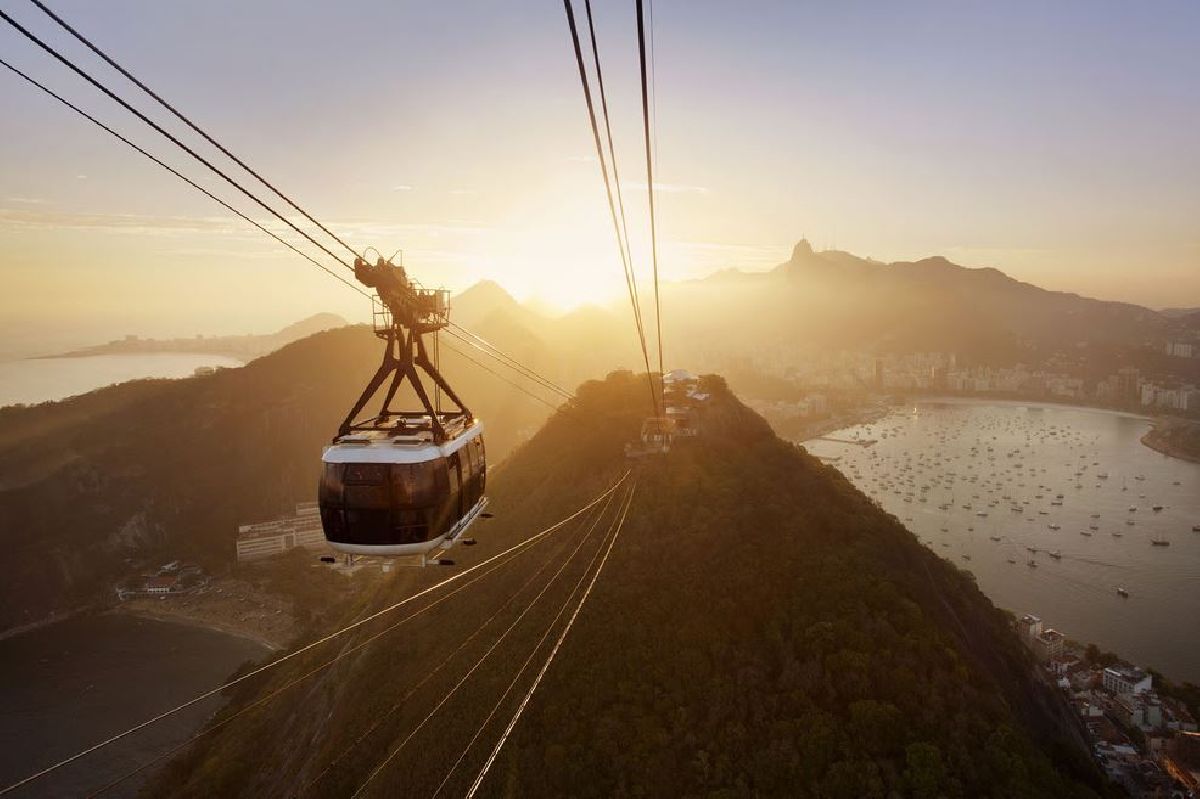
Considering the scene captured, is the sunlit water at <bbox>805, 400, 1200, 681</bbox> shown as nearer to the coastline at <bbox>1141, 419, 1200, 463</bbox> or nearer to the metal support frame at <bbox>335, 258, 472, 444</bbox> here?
the coastline at <bbox>1141, 419, 1200, 463</bbox>

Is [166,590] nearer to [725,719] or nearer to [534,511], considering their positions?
[534,511]

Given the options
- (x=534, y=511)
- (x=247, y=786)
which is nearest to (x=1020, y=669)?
(x=534, y=511)

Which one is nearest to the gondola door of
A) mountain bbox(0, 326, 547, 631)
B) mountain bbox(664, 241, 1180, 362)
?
mountain bbox(0, 326, 547, 631)

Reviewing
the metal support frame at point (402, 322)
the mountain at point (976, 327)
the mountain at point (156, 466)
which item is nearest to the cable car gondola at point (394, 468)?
the metal support frame at point (402, 322)

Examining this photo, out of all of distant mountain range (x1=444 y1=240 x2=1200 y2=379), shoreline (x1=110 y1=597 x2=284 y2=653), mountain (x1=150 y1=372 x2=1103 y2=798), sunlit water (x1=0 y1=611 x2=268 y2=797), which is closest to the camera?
mountain (x1=150 y1=372 x2=1103 y2=798)

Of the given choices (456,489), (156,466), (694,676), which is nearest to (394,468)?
(456,489)

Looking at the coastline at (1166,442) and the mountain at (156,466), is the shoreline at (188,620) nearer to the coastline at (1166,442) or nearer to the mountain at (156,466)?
the mountain at (156,466)
